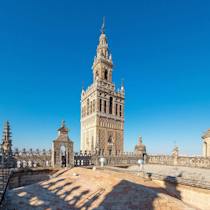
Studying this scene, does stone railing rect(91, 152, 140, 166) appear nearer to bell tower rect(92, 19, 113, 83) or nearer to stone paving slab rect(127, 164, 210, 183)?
stone paving slab rect(127, 164, 210, 183)

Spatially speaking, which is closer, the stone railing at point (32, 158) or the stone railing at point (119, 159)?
the stone railing at point (32, 158)

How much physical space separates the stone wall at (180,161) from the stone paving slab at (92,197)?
15.7 metres

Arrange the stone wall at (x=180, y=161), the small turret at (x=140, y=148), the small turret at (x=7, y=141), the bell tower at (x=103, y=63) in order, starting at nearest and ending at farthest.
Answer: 1. the small turret at (x=7, y=141)
2. the stone wall at (x=180, y=161)
3. the small turret at (x=140, y=148)
4. the bell tower at (x=103, y=63)

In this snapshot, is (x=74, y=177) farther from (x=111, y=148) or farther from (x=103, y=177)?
(x=111, y=148)

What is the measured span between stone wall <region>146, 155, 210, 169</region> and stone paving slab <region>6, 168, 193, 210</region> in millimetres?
15657

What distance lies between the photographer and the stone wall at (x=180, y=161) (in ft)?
84.4

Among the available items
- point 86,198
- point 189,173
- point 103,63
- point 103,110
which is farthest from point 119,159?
point 103,63

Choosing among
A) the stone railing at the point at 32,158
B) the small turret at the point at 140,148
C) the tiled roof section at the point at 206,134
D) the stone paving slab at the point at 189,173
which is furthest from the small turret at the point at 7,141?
the tiled roof section at the point at 206,134

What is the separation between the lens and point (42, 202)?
39.6 feet

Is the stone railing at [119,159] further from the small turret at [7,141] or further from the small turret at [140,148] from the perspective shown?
the small turret at [7,141]

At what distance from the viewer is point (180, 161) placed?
29.2 metres

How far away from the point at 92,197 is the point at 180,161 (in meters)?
20.6

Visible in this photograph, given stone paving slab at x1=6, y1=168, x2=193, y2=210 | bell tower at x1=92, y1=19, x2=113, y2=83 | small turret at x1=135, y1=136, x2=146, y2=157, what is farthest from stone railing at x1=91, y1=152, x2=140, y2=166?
bell tower at x1=92, y1=19, x2=113, y2=83

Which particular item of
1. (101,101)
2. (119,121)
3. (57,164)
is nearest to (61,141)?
(57,164)
